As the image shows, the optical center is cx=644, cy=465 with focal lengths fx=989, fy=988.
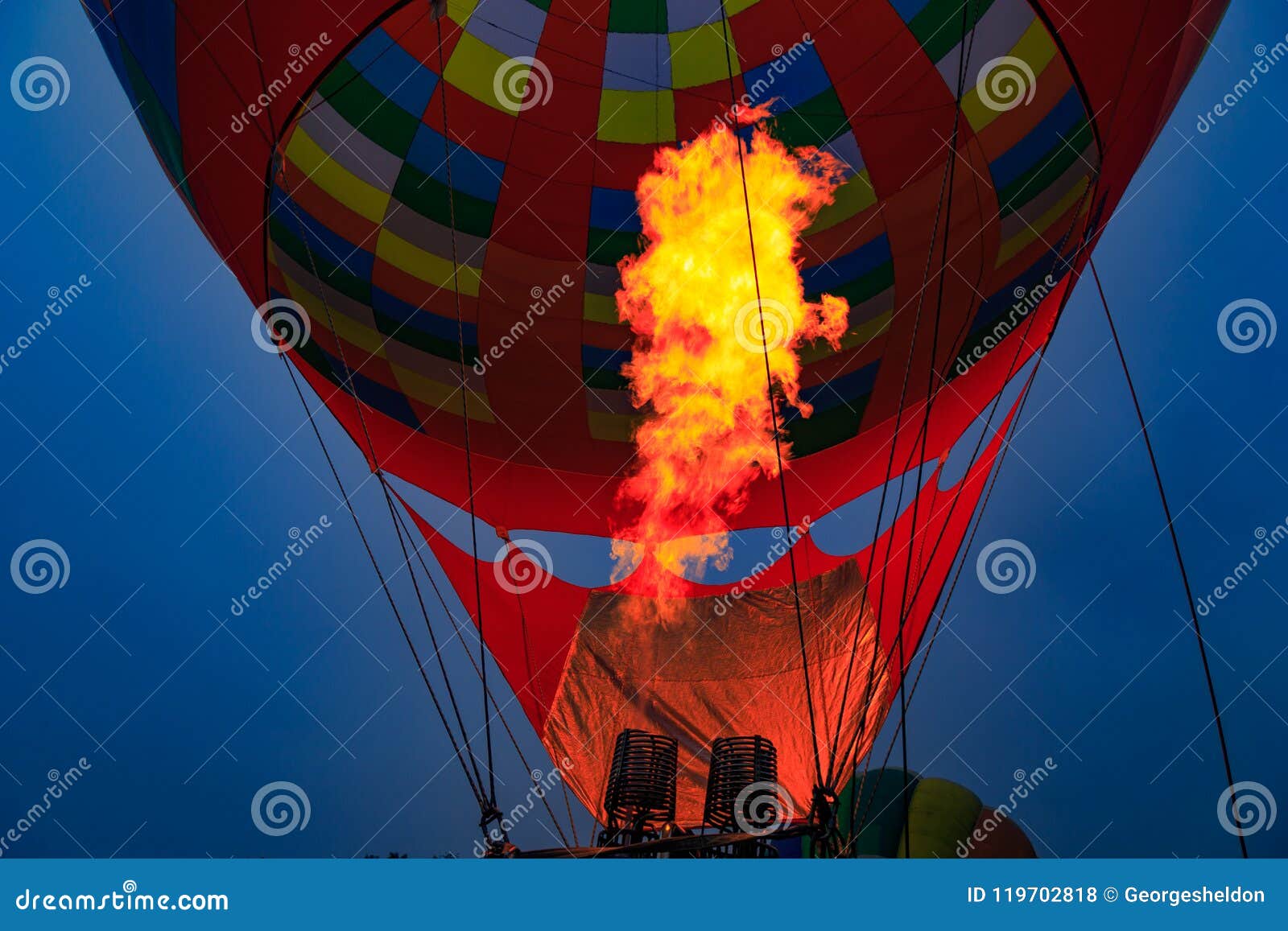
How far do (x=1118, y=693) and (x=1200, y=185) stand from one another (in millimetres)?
5660

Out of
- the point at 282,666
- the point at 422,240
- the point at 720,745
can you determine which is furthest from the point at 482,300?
the point at 282,666

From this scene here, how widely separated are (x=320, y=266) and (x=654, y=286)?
2.20m

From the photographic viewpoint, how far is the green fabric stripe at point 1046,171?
563cm

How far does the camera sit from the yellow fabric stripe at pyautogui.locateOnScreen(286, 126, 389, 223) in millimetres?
6121

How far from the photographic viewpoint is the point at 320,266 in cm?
644

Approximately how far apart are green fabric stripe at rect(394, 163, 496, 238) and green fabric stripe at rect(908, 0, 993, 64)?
288 cm

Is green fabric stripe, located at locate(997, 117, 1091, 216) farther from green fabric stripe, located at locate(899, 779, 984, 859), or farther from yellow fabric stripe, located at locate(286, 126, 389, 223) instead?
green fabric stripe, located at locate(899, 779, 984, 859)

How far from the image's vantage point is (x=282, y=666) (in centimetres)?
1228

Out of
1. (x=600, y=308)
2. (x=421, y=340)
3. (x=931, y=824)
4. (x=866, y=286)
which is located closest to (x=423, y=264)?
(x=421, y=340)

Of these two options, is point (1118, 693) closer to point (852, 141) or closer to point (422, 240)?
point (852, 141)

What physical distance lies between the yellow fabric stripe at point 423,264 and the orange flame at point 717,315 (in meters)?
1.04

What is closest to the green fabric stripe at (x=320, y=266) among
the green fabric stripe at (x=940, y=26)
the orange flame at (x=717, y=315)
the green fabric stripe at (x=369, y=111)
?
the green fabric stripe at (x=369, y=111)

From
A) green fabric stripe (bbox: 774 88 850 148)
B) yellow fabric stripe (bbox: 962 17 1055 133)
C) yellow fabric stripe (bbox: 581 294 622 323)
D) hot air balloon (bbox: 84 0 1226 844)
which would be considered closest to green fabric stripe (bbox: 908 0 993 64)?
hot air balloon (bbox: 84 0 1226 844)

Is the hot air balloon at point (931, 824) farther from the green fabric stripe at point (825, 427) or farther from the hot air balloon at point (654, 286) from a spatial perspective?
the green fabric stripe at point (825, 427)
